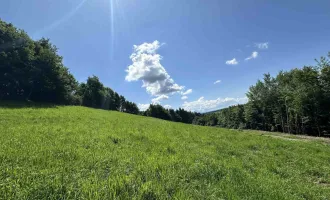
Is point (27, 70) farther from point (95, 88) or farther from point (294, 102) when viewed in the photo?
point (294, 102)

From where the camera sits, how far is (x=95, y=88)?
71188 mm

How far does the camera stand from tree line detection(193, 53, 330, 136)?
41.0 m

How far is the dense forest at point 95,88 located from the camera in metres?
27.4

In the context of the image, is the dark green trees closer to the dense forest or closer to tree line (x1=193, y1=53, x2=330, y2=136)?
the dense forest

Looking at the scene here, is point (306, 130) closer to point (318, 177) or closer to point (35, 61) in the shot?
point (318, 177)

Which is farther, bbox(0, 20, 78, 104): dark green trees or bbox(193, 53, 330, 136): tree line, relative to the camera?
bbox(193, 53, 330, 136): tree line

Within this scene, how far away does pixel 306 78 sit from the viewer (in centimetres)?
4447

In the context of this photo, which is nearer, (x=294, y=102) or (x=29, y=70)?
(x=29, y=70)

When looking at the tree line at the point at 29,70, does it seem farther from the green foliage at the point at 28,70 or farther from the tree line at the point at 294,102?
the tree line at the point at 294,102

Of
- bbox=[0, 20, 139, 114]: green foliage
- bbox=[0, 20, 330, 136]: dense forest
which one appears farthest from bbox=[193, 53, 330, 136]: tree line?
bbox=[0, 20, 139, 114]: green foliage

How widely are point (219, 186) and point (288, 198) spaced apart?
164 cm

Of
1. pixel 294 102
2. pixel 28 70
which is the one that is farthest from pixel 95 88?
pixel 294 102

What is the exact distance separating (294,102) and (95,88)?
215ft

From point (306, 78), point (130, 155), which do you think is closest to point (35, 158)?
point (130, 155)
